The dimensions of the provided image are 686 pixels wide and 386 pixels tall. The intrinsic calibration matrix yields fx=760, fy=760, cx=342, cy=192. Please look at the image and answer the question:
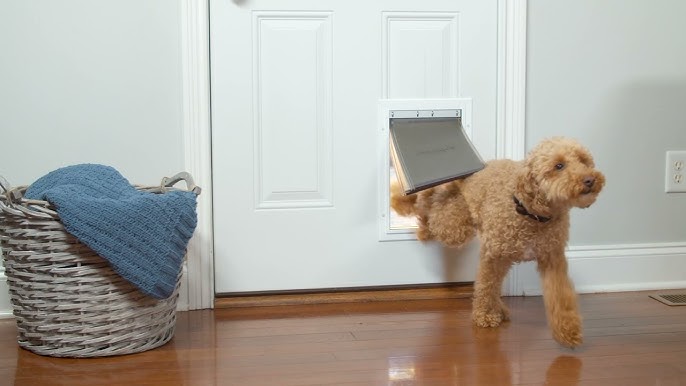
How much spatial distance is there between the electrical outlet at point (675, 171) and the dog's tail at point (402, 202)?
2.68 ft

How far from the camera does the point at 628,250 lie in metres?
2.33

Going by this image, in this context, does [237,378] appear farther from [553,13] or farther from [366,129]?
[553,13]

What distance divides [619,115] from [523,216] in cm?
72

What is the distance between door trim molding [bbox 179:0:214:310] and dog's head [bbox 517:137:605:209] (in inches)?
34.0

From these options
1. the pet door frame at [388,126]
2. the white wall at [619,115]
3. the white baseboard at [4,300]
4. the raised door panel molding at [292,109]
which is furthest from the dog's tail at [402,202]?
the white baseboard at [4,300]

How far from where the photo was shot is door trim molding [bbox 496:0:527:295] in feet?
7.20

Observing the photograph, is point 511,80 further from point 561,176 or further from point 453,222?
point 561,176

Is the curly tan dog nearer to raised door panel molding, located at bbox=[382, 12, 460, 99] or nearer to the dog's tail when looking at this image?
the dog's tail

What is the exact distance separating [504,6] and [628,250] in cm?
83

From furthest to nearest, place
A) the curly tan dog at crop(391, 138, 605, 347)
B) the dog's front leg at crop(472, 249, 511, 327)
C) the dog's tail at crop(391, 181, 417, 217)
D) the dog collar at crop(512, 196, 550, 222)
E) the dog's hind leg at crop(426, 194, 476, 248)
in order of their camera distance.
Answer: the dog's tail at crop(391, 181, 417, 217)
the dog's hind leg at crop(426, 194, 476, 248)
the dog's front leg at crop(472, 249, 511, 327)
the dog collar at crop(512, 196, 550, 222)
the curly tan dog at crop(391, 138, 605, 347)

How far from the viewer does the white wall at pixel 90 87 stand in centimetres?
200

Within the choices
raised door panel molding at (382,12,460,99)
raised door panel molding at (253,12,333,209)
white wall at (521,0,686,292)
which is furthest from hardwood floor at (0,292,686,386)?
raised door panel molding at (382,12,460,99)

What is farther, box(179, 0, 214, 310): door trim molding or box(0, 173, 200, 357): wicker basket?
box(179, 0, 214, 310): door trim molding

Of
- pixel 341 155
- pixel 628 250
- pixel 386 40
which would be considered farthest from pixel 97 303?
pixel 628 250
